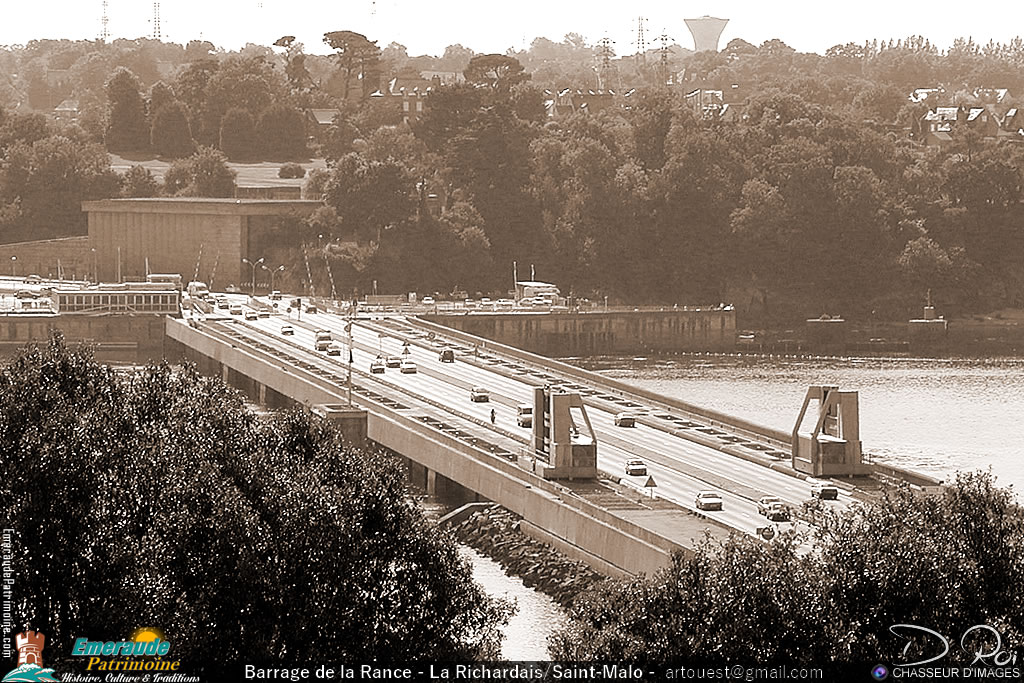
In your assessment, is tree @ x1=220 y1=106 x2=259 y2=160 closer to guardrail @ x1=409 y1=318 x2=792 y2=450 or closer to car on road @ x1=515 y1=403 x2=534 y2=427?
guardrail @ x1=409 y1=318 x2=792 y2=450

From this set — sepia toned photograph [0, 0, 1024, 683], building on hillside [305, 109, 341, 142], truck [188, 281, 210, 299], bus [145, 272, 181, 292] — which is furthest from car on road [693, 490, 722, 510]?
building on hillside [305, 109, 341, 142]

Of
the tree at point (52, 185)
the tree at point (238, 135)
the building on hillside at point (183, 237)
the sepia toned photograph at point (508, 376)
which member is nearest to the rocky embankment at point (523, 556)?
the sepia toned photograph at point (508, 376)

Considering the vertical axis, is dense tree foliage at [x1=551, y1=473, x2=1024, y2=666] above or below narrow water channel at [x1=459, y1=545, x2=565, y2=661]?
above

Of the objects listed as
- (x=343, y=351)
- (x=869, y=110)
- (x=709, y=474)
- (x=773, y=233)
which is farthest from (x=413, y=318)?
(x=869, y=110)

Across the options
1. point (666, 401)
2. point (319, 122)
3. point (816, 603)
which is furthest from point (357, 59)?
point (816, 603)

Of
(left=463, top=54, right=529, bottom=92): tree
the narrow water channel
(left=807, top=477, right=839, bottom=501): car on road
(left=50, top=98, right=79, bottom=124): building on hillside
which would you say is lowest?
the narrow water channel

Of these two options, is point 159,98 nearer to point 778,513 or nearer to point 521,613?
point 778,513
